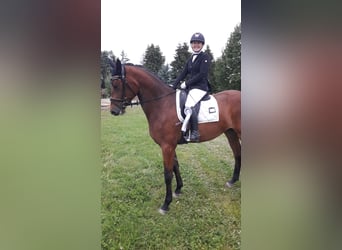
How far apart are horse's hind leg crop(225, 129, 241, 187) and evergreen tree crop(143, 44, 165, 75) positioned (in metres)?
0.53

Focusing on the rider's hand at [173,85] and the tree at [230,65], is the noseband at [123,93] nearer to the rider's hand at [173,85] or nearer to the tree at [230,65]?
the rider's hand at [173,85]

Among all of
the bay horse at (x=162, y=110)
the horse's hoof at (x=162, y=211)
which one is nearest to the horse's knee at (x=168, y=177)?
the bay horse at (x=162, y=110)

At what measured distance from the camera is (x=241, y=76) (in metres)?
1.44

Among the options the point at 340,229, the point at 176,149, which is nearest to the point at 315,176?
the point at 340,229

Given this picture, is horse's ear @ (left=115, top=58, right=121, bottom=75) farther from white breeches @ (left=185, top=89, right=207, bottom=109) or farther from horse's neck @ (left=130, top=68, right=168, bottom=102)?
white breeches @ (left=185, top=89, right=207, bottom=109)

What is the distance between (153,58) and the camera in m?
1.54

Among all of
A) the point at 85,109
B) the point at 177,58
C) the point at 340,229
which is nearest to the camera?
the point at 340,229

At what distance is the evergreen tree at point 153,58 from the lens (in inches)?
60.3

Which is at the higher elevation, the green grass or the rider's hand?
the rider's hand

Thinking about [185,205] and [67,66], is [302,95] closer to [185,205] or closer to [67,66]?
[185,205]

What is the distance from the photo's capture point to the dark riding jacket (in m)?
1.52

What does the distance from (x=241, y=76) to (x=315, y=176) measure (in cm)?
60

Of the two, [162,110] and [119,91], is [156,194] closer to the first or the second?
[162,110]

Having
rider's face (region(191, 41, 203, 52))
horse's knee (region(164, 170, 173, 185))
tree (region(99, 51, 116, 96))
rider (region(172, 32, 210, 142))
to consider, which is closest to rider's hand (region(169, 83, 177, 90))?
rider (region(172, 32, 210, 142))
